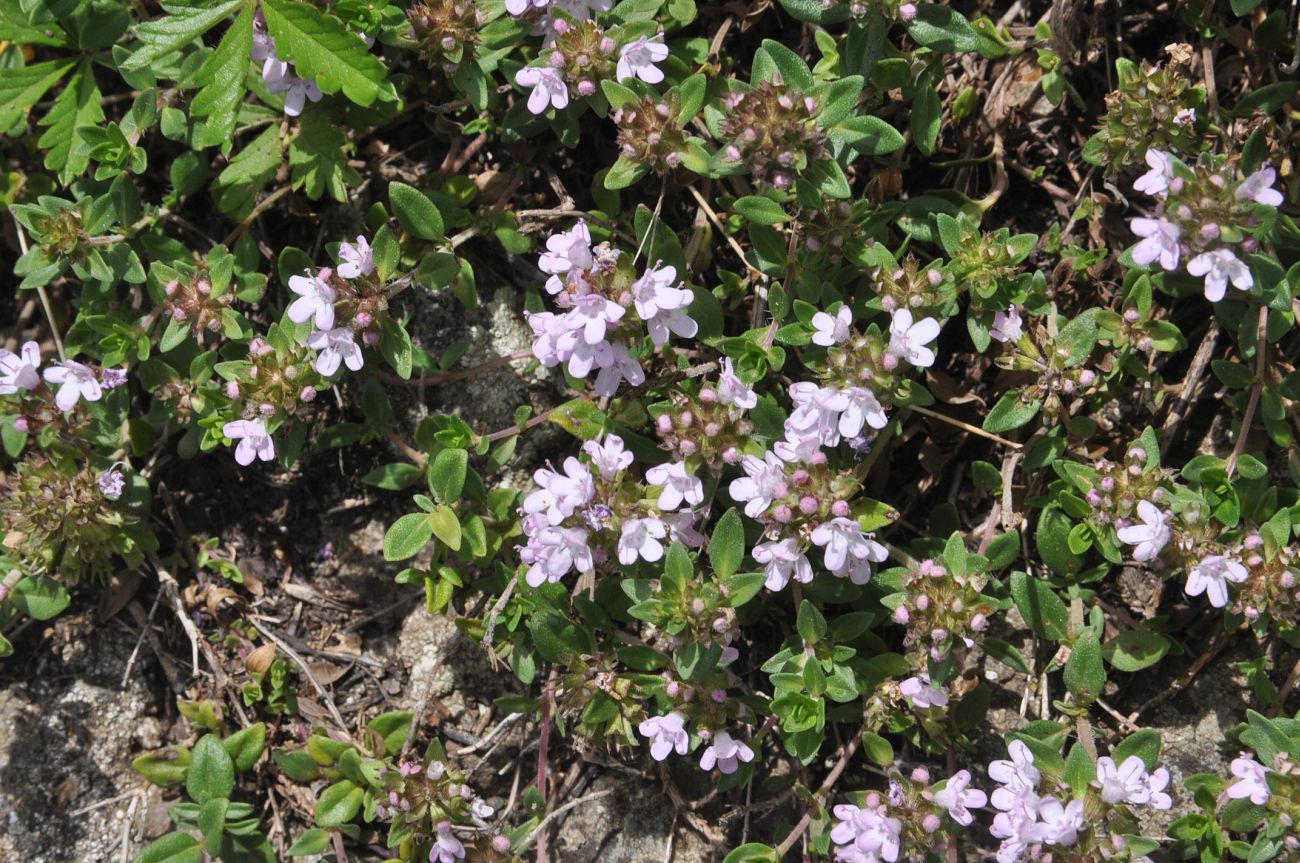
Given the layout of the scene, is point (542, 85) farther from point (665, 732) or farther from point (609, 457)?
point (665, 732)

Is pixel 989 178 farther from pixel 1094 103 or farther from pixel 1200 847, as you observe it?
pixel 1200 847

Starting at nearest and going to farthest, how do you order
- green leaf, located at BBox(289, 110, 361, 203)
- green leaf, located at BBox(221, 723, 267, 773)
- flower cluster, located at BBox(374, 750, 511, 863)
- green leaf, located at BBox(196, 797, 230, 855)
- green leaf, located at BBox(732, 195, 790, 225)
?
green leaf, located at BBox(732, 195, 790, 225) < flower cluster, located at BBox(374, 750, 511, 863) < green leaf, located at BBox(196, 797, 230, 855) < green leaf, located at BBox(289, 110, 361, 203) < green leaf, located at BBox(221, 723, 267, 773)

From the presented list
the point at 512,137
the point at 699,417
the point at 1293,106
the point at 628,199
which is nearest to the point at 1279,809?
the point at 699,417

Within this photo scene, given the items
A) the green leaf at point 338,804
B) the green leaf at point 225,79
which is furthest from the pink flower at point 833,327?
the green leaf at point 338,804

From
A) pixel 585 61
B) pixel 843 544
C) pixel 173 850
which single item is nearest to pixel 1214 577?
pixel 843 544

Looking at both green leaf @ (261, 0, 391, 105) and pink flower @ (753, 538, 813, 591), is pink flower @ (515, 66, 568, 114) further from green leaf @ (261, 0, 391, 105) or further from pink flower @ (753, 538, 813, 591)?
pink flower @ (753, 538, 813, 591)

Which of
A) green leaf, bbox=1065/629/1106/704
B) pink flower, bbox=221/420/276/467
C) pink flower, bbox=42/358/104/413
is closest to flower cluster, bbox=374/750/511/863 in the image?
pink flower, bbox=221/420/276/467
